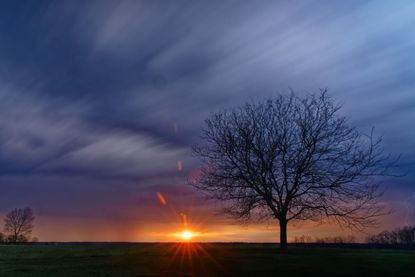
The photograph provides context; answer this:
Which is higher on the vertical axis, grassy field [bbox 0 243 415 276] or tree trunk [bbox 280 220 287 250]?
tree trunk [bbox 280 220 287 250]

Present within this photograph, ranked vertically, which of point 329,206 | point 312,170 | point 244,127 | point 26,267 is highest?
point 244,127

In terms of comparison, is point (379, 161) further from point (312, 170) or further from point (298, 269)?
point (298, 269)

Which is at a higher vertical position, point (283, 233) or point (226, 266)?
point (283, 233)

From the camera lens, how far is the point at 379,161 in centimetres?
3209

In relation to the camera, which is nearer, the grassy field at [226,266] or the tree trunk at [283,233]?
the grassy field at [226,266]

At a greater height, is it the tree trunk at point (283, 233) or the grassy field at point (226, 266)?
the tree trunk at point (283, 233)

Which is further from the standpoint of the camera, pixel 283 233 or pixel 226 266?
pixel 283 233

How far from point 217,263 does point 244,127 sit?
1401 cm

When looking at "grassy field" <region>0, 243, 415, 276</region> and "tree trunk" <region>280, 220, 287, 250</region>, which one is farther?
"tree trunk" <region>280, 220, 287, 250</region>

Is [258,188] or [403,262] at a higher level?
[258,188]

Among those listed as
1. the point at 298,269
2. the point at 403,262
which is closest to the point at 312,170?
the point at 403,262

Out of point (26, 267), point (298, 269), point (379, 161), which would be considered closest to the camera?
point (298, 269)

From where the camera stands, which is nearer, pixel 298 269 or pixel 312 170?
pixel 298 269

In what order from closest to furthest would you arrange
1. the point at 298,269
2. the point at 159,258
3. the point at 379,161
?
1. the point at 298,269
2. the point at 159,258
3. the point at 379,161
